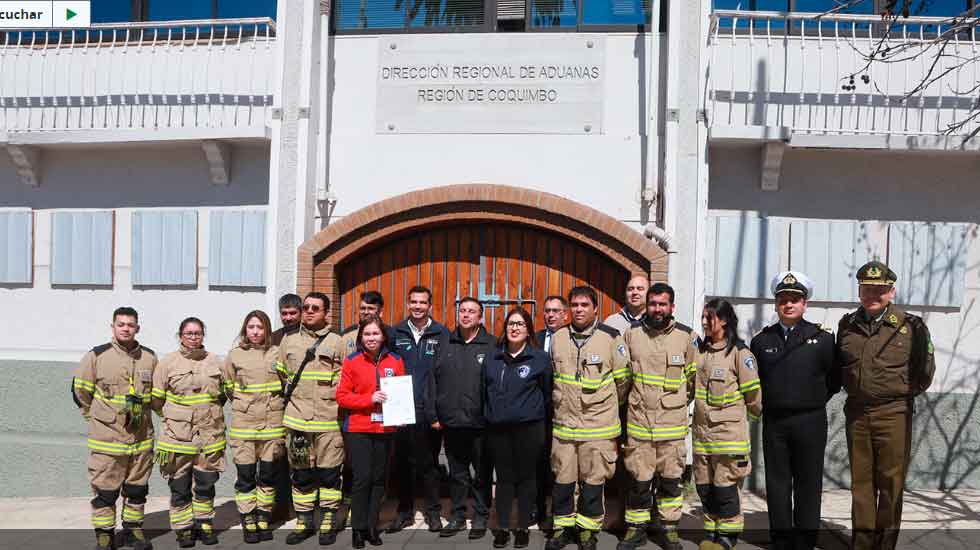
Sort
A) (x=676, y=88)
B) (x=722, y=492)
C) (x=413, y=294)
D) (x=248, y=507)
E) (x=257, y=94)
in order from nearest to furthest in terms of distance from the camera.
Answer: (x=722, y=492) → (x=248, y=507) → (x=413, y=294) → (x=676, y=88) → (x=257, y=94)

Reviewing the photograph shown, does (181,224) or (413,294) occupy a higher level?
(181,224)

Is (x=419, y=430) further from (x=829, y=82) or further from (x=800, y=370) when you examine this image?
(x=829, y=82)

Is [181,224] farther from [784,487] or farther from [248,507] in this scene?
[784,487]

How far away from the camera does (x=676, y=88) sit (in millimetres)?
7852

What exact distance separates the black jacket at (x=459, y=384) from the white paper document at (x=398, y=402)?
357 millimetres

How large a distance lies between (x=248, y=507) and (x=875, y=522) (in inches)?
173

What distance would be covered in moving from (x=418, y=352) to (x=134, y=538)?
96.1 inches

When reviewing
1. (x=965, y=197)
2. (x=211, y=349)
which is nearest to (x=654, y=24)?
(x=965, y=197)

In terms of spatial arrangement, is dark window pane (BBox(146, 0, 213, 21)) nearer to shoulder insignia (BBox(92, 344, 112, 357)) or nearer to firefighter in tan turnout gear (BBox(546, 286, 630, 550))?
shoulder insignia (BBox(92, 344, 112, 357))

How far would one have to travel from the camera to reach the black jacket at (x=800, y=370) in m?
5.72

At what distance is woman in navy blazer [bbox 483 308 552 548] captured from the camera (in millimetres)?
5922

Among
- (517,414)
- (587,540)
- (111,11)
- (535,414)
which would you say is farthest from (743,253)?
(111,11)

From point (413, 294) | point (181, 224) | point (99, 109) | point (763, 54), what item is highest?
point (763, 54)

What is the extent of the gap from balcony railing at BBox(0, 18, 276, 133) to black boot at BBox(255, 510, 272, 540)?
3879 millimetres
